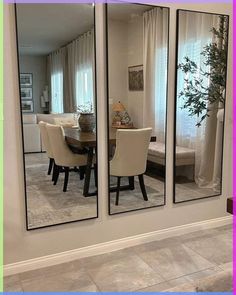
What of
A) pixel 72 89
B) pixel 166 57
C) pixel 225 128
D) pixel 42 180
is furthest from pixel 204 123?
pixel 42 180

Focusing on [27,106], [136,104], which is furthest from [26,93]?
[136,104]

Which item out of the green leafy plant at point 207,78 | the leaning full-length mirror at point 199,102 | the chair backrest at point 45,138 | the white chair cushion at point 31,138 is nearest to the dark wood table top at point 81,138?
the chair backrest at point 45,138

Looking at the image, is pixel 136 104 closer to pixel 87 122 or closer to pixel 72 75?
pixel 87 122

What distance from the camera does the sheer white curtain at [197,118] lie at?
9.52 feet

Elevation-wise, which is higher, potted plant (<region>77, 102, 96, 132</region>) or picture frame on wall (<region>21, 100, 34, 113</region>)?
picture frame on wall (<region>21, 100, 34, 113</region>)

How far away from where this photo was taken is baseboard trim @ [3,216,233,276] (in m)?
2.48

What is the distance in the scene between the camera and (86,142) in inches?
105

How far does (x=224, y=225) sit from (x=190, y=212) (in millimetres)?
434

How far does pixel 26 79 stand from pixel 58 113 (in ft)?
1.34

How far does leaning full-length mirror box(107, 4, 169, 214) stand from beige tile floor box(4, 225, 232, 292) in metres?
0.40

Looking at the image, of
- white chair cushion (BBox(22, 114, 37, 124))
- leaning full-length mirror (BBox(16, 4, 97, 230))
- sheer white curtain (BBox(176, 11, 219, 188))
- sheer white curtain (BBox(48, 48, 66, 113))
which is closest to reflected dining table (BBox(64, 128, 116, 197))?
leaning full-length mirror (BBox(16, 4, 97, 230))

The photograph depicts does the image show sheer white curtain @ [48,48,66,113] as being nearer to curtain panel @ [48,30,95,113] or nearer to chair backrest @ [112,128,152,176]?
curtain panel @ [48,30,95,113]

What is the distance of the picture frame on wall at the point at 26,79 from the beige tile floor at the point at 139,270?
142 centimetres

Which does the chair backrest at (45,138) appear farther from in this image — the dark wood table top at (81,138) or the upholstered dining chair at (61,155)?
the dark wood table top at (81,138)
